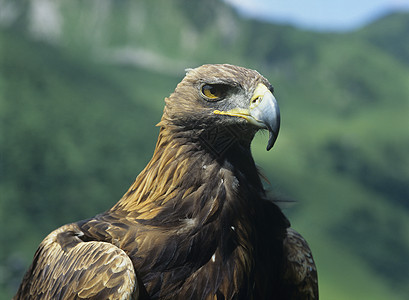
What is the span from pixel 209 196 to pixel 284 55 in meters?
15.5

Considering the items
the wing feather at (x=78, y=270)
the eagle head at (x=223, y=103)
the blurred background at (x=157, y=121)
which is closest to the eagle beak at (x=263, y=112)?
the eagle head at (x=223, y=103)

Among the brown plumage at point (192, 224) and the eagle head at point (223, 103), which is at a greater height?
the eagle head at point (223, 103)

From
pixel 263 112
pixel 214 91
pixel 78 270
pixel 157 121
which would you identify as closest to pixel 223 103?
pixel 214 91

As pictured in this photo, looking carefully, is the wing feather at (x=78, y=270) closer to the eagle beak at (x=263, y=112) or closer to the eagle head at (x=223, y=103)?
the eagle head at (x=223, y=103)

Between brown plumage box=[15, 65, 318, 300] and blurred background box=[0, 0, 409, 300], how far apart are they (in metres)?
9.50

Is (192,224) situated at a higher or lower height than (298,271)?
higher

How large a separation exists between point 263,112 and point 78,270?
4.20 ft

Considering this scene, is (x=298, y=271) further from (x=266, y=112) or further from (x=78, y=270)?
(x=78, y=270)

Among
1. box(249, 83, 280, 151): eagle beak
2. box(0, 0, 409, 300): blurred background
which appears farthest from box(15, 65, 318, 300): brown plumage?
box(0, 0, 409, 300): blurred background

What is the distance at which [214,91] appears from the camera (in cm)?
259

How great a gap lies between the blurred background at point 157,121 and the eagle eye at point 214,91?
962 centimetres

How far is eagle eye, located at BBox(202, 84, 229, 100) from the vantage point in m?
2.56

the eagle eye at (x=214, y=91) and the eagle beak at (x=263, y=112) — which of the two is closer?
the eagle beak at (x=263, y=112)

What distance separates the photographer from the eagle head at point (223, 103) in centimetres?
245
